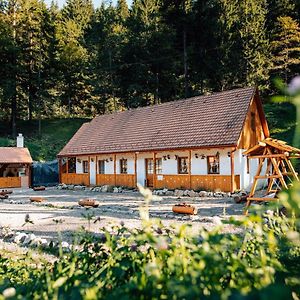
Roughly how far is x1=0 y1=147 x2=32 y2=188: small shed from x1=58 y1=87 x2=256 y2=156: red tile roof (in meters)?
3.27

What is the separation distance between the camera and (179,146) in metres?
20.3

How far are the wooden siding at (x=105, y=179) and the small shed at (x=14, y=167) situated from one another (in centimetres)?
628

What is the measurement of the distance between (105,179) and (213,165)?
8396mm

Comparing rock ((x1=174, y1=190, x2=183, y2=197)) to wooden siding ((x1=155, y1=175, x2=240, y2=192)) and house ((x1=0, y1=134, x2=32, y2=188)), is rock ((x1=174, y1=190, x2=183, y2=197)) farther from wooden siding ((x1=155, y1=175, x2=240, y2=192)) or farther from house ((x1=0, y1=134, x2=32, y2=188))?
house ((x1=0, y1=134, x2=32, y2=188))

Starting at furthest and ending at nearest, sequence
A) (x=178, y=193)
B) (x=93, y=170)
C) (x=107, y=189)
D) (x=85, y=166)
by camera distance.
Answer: (x=85, y=166) < (x=93, y=170) < (x=107, y=189) < (x=178, y=193)

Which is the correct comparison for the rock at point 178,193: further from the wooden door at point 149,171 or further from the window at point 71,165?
the window at point 71,165

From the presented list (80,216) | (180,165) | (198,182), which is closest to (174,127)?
(180,165)

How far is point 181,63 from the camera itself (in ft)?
125

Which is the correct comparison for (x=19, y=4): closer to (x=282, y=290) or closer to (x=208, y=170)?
(x=208, y=170)

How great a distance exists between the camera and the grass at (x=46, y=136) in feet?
117

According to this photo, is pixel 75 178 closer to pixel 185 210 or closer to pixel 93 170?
pixel 93 170

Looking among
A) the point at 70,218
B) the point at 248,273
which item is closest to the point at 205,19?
the point at 70,218

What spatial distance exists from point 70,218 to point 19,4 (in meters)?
40.1

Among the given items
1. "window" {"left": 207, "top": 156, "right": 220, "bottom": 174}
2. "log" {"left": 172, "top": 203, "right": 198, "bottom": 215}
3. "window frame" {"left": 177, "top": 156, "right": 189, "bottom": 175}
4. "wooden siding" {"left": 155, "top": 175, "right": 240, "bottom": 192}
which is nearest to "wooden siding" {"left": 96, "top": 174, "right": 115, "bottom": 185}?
"wooden siding" {"left": 155, "top": 175, "right": 240, "bottom": 192}
